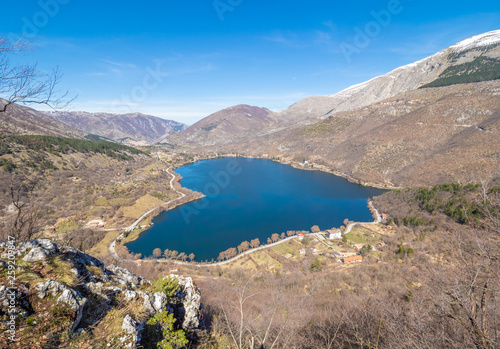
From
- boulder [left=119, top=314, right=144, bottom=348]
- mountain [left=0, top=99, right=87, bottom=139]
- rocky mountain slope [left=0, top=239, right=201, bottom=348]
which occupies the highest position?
mountain [left=0, top=99, right=87, bottom=139]

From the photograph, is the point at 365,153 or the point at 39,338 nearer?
the point at 39,338

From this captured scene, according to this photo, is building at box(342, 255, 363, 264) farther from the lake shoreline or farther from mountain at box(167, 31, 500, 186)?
the lake shoreline

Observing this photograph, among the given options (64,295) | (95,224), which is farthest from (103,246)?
(64,295)

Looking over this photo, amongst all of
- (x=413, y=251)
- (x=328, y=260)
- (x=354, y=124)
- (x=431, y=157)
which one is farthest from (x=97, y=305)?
(x=354, y=124)

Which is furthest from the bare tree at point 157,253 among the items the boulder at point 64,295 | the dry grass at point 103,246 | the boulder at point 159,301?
the boulder at point 64,295

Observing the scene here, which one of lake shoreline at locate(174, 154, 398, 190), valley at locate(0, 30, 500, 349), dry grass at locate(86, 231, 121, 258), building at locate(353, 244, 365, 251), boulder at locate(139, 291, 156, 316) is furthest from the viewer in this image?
lake shoreline at locate(174, 154, 398, 190)

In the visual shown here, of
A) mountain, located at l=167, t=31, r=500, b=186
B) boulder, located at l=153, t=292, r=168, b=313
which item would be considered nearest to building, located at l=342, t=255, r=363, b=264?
boulder, located at l=153, t=292, r=168, b=313

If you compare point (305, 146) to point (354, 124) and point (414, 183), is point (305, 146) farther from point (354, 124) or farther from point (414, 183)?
point (414, 183)

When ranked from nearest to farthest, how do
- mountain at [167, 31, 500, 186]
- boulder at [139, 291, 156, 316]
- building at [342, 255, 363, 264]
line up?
boulder at [139, 291, 156, 316] < building at [342, 255, 363, 264] < mountain at [167, 31, 500, 186]
